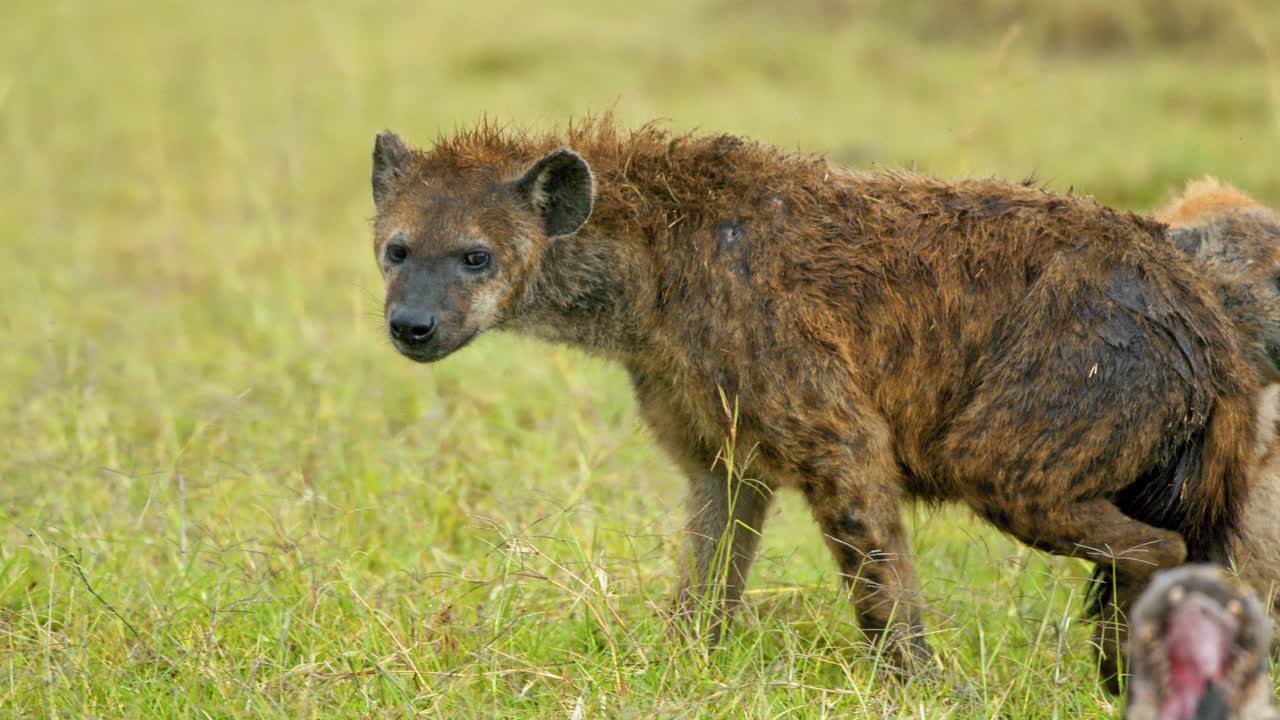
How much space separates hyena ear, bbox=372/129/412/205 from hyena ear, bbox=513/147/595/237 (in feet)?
1.22

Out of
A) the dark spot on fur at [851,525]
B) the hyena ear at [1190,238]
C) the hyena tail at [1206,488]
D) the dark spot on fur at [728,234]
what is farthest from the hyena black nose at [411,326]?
the hyena ear at [1190,238]

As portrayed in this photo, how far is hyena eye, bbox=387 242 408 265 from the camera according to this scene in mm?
4004

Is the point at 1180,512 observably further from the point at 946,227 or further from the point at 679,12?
the point at 679,12

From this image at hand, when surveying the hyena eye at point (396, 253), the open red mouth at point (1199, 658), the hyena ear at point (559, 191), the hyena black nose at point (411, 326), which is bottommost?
the open red mouth at point (1199, 658)

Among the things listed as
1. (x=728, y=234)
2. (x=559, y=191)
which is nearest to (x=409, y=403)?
(x=559, y=191)

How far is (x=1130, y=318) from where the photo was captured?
3688mm

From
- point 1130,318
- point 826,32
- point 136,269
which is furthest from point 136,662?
point 826,32

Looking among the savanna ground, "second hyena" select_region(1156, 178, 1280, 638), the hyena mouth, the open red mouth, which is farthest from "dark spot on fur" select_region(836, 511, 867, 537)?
the open red mouth

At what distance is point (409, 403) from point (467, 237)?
7.05 feet

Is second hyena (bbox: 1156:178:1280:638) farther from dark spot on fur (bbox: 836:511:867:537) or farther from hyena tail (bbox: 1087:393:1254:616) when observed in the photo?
dark spot on fur (bbox: 836:511:867:537)

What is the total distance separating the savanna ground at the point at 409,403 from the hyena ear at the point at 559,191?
2.68 ft

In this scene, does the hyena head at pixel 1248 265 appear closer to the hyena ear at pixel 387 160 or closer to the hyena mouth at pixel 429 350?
the hyena mouth at pixel 429 350

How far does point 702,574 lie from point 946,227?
117 centimetres

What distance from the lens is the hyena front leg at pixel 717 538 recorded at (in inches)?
161
